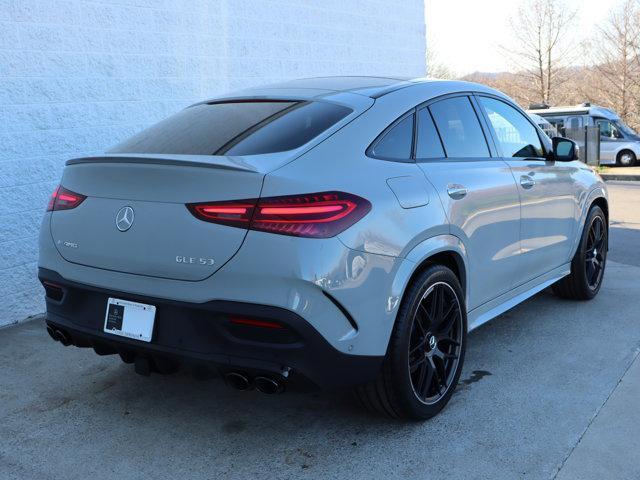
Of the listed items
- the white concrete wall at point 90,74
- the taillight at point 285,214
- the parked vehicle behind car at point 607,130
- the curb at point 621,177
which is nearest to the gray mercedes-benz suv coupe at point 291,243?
the taillight at point 285,214

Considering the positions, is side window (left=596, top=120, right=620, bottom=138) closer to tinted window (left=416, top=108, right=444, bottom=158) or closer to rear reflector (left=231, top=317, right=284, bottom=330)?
tinted window (left=416, top=108, right=444, bottom=158)

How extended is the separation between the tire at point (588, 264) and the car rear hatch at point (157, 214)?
3326mm

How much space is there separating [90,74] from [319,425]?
3.60 m

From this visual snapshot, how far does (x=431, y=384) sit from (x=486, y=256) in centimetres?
85

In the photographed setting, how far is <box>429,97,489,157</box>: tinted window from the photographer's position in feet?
12.8

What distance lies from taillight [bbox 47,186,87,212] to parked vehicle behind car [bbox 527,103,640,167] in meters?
20.3

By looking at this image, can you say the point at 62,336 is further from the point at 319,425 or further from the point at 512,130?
the point at 512,130

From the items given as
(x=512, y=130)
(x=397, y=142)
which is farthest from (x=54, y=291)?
(x=512, y=130)

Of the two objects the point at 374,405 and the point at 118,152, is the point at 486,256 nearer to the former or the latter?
the point at 374,405

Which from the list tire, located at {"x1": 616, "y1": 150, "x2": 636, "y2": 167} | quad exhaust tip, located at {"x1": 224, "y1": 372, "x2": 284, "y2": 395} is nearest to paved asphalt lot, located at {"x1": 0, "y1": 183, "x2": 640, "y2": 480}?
quad exhaust tip, located at {"x1": 224, "y1": 372, "x2": 284, "y2": 395}

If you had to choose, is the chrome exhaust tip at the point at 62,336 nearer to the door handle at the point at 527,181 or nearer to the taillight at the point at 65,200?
the taillight at the point at 65,200

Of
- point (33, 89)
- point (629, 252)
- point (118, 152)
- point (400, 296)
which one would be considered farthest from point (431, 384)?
point (629, 252)

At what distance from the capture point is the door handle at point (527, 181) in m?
4.43

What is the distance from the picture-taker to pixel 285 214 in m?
2.81
